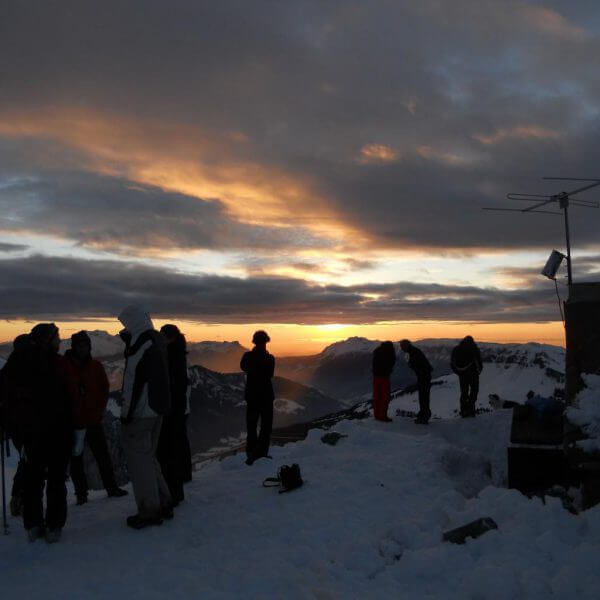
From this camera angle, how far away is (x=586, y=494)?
828 cm

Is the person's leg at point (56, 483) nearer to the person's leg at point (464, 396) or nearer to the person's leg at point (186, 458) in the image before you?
the person's leg at point (186, 458)

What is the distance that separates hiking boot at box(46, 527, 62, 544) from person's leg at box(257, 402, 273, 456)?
530cm

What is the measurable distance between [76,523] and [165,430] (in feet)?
5.77

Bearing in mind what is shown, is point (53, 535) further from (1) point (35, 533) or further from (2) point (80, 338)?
(2) point (80, 338)

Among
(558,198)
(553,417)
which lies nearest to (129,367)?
(553,417)

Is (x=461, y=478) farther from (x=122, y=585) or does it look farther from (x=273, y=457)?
(x=122, y=585)

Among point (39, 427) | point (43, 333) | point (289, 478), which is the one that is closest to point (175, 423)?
point (289, 478)

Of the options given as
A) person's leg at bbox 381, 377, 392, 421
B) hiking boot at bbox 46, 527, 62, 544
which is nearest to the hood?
hiking boot at bbox 46, 527, 62, 544

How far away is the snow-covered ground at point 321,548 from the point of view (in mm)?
6281

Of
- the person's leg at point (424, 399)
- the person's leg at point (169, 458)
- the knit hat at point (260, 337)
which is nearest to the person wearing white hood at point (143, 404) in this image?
the person's leg at point (169, 458)

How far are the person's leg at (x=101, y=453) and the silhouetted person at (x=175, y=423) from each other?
1.24 m

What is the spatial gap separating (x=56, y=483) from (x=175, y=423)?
2.28 metres

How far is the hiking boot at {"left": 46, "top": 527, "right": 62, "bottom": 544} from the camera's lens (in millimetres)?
7578

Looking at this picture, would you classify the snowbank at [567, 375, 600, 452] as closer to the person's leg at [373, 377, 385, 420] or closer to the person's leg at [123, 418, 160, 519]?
the person's leg at [123, 418, 160, 519]
